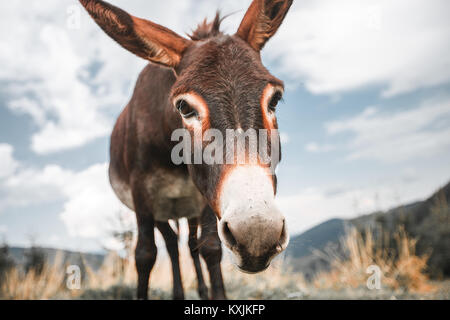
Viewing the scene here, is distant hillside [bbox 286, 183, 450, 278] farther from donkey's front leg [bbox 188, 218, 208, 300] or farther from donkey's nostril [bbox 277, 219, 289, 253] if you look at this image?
donkey's nostril [bbox 277, 219, 289, 253]

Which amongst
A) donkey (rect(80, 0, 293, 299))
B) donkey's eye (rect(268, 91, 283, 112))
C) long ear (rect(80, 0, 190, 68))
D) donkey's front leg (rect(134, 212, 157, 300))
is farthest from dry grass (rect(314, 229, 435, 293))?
long ear (rect(80, 0, 190, 68))

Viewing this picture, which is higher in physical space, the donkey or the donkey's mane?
the donkey's mane

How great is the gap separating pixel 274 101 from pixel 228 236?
110cm

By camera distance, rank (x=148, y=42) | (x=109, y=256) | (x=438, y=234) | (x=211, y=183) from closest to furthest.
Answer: (x=211, y=183)
(x=148, y=42)
(x=109, y=256)
(x=438, y=234)

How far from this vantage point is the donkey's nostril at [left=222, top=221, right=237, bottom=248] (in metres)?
1.66

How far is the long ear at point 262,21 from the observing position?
2695 mm

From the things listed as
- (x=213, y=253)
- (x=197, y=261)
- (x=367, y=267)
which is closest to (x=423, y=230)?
(x=367, y=267)

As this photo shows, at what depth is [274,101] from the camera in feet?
7.69

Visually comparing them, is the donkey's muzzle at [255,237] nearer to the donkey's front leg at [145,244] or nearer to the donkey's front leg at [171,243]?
the donkey's front leg at [145,244]

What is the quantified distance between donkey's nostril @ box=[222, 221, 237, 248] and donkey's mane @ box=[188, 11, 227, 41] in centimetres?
196

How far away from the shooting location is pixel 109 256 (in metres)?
7.59
